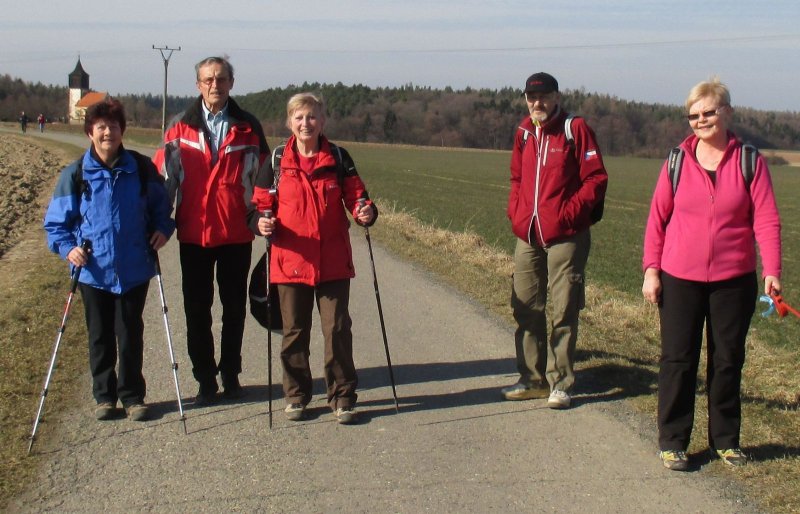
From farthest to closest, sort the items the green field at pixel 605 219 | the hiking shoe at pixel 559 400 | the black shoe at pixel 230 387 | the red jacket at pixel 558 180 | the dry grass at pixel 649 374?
the green field at pixel 605 219, the black shoe at pixel 230 387, the hiking shoe at pixel 559 400, the red jacket at pixel 558 180, the dry grass at pixel 649 374

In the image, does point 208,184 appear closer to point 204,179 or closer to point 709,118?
point 204,179

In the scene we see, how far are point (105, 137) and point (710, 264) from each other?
342cm

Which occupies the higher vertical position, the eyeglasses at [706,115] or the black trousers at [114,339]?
the eyeglasses at [706,115]

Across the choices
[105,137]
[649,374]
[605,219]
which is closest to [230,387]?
[105,137]

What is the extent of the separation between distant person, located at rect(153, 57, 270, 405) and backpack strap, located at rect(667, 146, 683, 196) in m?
2.33

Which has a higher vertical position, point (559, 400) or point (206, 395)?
point (559, 400)

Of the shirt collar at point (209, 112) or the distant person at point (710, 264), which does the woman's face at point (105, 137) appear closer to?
the shirt collar at point (209, 112)

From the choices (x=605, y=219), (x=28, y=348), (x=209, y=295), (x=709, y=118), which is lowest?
(x=605, y=219)

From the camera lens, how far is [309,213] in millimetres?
5664

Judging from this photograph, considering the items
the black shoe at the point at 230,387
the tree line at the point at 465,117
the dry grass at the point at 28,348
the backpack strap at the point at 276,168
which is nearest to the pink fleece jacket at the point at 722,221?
the backpack strap at the point at 276,168

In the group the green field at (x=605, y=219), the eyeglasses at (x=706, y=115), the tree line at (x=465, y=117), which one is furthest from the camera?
the tree line at (x=465, y=117)

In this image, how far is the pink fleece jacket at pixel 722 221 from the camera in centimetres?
480

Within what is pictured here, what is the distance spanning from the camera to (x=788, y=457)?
5109 millimetres

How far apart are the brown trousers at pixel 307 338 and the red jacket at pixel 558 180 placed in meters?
1.28
